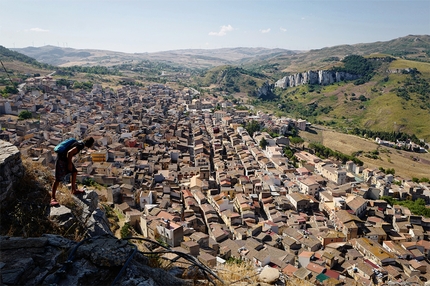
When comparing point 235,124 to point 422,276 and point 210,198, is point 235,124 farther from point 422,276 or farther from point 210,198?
point 422,276

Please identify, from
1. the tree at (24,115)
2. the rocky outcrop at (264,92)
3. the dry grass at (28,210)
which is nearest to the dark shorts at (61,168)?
the dry grass at (28,210)

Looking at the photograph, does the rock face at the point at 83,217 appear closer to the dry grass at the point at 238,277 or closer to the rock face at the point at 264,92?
the dry grass at the point at 238,277

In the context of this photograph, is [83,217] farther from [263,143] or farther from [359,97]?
[359,97]

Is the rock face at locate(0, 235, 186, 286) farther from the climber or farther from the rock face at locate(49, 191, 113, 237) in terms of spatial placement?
the climber

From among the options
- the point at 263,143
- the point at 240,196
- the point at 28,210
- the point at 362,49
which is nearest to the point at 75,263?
the point at 28,210

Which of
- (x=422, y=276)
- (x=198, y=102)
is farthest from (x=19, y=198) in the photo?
(x=198, y=102)
